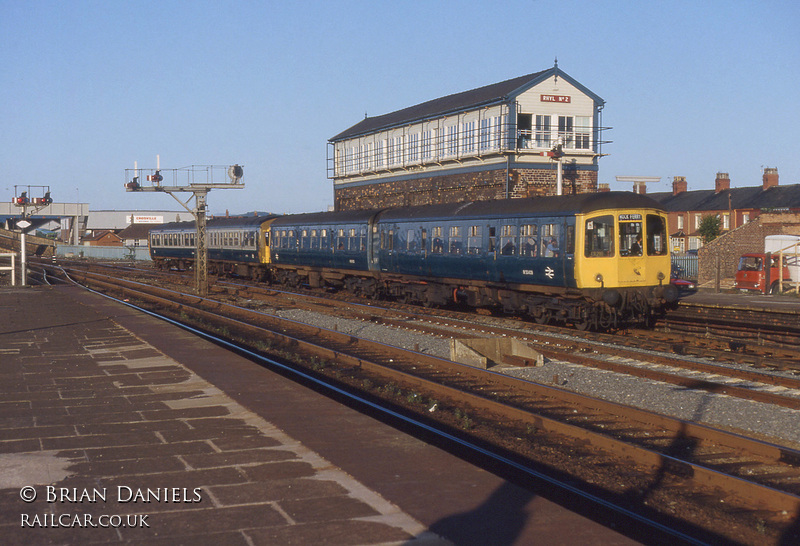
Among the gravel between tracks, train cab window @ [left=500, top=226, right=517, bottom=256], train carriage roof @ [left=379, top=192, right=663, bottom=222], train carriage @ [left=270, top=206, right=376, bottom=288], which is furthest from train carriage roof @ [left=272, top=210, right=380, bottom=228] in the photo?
the gravel between tracks

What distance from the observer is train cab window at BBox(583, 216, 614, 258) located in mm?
17109

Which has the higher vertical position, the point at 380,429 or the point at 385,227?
the point at 385,227

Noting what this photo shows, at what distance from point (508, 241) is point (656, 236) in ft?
11.5

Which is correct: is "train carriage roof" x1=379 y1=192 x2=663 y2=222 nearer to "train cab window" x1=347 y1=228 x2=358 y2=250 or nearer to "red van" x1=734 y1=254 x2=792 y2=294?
"train cab window" x1=347 y1=228 x2=358 y2=250

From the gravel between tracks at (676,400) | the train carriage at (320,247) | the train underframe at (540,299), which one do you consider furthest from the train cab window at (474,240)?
the gravel between tracks at (676,400)

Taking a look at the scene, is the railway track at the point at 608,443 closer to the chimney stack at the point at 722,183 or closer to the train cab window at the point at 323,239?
the train cab window at the point at 323,239

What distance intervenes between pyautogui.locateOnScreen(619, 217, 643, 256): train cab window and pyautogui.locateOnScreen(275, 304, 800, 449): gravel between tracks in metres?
4.87

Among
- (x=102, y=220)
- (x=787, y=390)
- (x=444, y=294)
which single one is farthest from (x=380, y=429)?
(x=102, y=220)

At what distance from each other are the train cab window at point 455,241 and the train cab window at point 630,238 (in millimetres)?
5221

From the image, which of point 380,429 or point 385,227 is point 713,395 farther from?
point 385,227

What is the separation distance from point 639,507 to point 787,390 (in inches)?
229

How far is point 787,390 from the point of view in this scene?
35.8 ft

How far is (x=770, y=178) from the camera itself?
66.4 m

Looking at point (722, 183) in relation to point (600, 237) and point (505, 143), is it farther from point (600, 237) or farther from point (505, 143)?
point (600, 237)
